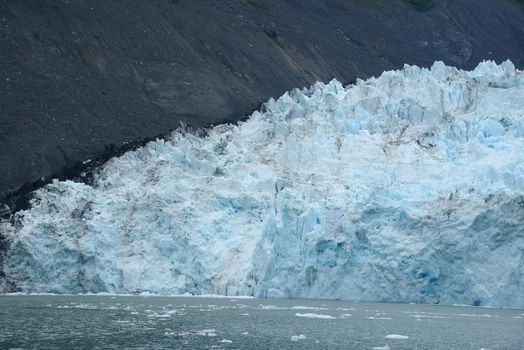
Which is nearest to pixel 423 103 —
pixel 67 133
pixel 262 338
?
pixel 67 133

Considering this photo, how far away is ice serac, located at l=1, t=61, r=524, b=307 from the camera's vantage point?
88.6ft

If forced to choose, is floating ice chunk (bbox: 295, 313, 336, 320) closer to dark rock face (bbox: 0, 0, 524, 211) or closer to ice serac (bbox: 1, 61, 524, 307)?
ice serac (bbox: 1, 61, 524, 307)

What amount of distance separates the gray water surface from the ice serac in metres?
0.77

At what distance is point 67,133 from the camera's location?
122ft

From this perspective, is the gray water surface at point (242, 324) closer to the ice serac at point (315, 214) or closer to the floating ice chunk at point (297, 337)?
the floating ice chunk at point (297, 337)

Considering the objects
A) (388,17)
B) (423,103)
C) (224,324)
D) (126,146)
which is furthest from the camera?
(388,17)

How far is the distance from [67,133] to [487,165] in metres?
17.1

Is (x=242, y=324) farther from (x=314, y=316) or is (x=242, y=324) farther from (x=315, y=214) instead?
(x=315, y=214)

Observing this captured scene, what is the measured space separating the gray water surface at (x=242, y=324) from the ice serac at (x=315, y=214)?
771 mm

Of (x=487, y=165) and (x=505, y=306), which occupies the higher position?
(x=487, y=165)

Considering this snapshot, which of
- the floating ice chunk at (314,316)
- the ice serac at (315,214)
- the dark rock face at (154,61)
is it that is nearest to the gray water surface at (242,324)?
the floating ice chunk at (314,316)

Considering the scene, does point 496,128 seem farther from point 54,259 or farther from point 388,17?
point 388,17

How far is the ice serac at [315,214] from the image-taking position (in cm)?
2702

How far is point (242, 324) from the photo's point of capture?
864 inches
